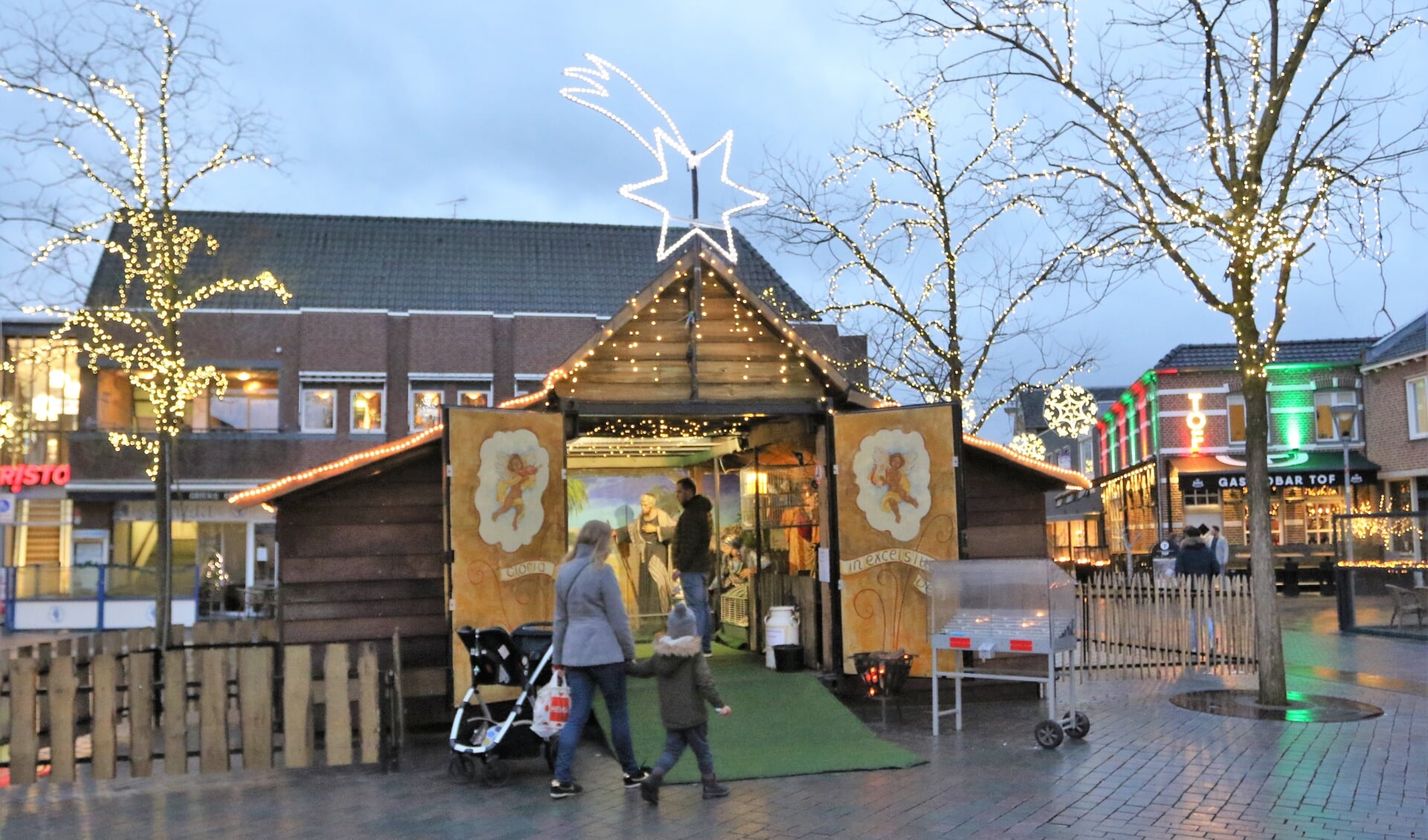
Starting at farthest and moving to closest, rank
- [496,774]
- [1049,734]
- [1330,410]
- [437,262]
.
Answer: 1. [1330,410]
2. [437,262]
3. [1049,734]
4. [496,774]

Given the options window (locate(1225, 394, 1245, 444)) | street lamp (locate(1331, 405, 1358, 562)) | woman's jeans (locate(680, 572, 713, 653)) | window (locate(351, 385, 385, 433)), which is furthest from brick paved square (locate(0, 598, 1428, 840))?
window (locate(1225, 394, 1245, 444))

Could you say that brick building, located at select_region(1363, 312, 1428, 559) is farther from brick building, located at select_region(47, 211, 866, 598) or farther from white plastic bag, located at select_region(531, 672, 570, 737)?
white plastic bag, located at select_region(531, 672, 570, 737)

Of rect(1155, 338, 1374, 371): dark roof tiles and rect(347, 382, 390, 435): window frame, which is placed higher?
rect(1155, 338, 1374, 371): dark roof tiles

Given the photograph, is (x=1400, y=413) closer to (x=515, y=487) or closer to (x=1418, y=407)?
(x=1418, y=407)

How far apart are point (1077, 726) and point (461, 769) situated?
4724 mm

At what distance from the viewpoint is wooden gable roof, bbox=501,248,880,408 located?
11.5m

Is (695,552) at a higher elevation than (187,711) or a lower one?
higher

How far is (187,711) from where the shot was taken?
916 cm

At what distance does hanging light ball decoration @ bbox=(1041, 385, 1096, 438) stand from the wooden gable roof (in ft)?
71.6

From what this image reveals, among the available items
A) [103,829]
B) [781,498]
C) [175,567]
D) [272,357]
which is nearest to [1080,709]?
[781,498]

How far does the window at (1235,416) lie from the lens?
124 feet

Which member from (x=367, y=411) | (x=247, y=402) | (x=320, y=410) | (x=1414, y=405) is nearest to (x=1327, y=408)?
(x=1414, y=405)

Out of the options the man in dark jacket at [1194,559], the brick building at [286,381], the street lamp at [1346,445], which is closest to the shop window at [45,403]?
the brick building at [286,381]

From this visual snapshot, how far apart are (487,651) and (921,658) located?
437 cm
